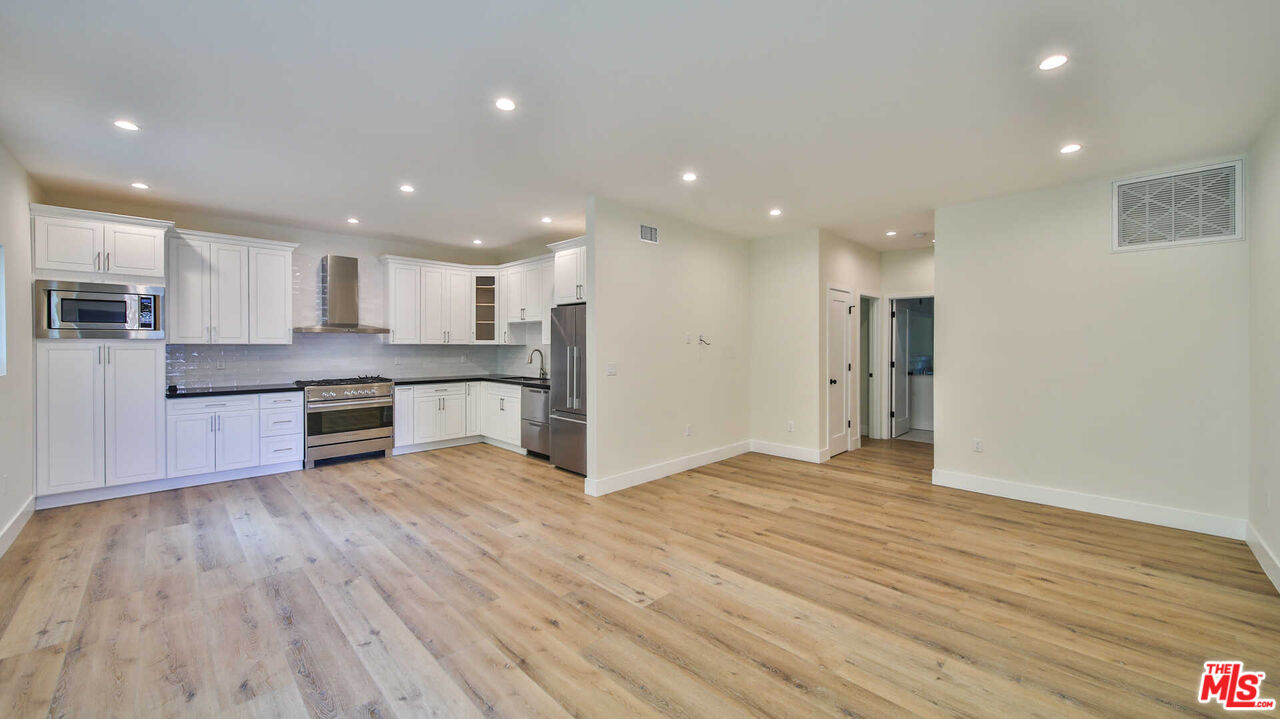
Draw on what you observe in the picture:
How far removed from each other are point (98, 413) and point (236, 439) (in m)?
1.01

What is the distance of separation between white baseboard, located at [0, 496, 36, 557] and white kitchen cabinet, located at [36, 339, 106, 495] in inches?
7.1

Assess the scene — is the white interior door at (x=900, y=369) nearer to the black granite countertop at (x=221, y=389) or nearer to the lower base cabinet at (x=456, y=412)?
the lower base cabinet at (x=456, y=412)

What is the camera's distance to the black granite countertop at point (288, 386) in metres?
4.89

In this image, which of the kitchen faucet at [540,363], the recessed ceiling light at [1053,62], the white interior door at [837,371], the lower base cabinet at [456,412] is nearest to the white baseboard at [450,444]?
the lower base cabinet at [456,412]

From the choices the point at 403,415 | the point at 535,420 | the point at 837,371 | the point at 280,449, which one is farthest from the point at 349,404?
the point at 837,371

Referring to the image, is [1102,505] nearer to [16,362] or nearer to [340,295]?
[340,295]

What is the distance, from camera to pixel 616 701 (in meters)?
1.95

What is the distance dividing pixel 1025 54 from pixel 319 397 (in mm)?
6524

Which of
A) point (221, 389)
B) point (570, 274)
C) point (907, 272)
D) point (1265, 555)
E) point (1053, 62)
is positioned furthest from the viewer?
point (907, 272)

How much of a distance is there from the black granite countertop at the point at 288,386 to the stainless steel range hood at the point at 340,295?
0.79m

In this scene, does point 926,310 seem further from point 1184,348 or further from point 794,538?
point 794,538

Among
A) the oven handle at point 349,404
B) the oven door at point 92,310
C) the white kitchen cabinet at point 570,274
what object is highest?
the white kitchen cabinet at point 570,274

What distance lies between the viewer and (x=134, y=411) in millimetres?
4531

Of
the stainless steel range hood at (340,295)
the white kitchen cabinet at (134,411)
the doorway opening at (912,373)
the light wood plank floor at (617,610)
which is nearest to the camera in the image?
the light wood plank floor at (617,610)
